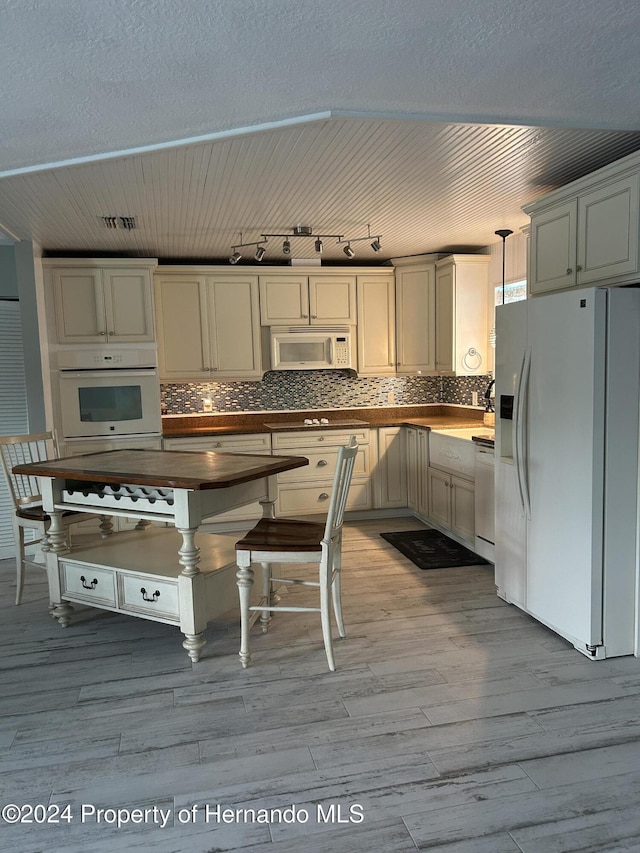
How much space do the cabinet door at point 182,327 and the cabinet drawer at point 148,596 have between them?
260 centimetres

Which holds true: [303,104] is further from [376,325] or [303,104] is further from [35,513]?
[376,325]

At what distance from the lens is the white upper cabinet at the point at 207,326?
17.6 ft

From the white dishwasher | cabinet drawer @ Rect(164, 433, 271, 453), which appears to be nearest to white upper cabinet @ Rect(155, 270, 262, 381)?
cabinet drawer @ Rect(164, 433, 271, 453)

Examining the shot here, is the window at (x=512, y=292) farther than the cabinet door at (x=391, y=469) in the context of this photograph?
No

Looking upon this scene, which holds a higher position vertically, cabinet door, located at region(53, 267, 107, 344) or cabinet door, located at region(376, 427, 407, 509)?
cabinet door, located at region(53, 267, 107, 344)

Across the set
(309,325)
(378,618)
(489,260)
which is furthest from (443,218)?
(378,618)

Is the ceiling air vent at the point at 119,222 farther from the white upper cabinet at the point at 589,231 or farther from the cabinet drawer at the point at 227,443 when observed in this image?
the white upper cabinet at the point at 589,231

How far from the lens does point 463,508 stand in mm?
4594

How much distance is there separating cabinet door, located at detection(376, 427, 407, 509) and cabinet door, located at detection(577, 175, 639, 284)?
2.75 m

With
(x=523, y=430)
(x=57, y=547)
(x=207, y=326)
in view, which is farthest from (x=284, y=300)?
(x=57, y=547)

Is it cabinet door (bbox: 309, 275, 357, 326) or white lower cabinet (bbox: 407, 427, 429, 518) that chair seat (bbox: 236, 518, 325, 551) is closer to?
white lower cabinet (bbox: 407, 427, 429, 518)

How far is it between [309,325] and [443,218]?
1.78m

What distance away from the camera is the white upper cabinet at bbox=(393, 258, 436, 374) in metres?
5.60

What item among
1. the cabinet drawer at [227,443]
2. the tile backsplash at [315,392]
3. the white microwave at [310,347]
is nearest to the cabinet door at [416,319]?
the tile backsplash at [315,392]
